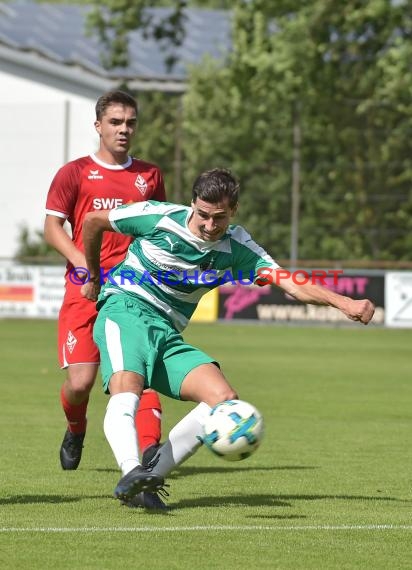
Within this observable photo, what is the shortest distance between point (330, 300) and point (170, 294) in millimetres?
947

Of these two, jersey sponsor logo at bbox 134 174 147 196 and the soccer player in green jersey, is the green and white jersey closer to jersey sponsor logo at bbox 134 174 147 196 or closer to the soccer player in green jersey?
the soccer player in green jersey

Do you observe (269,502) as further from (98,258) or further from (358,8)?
(358,8)

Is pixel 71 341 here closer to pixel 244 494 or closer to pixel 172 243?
Answer: pixel 244 494

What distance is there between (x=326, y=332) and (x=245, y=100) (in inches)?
403

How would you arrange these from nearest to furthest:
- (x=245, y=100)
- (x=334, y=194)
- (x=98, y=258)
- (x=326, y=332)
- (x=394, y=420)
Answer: (x=98, y=258)
(x=394, y=420)
(x=326, y=332)
(x=334, y=194)
(x=245, y=100)

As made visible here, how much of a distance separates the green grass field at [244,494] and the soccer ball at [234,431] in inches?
14.7

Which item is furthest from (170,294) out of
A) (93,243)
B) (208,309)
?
(208,309)

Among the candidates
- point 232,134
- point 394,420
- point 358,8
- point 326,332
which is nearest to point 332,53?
point 358,8

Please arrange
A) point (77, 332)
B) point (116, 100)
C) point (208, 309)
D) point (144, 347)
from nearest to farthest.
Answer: point (144, 347)
point (116, 100)
point (77, 332)
point (208, 309)

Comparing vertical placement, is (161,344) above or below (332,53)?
below

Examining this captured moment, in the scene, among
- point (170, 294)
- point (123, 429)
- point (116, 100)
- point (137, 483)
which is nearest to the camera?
point (137, 483)

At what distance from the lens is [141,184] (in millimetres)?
8562

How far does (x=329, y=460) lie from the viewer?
31.2 feet

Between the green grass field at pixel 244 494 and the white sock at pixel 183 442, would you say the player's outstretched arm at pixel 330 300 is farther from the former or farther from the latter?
the green grass field at pixel 244 494
